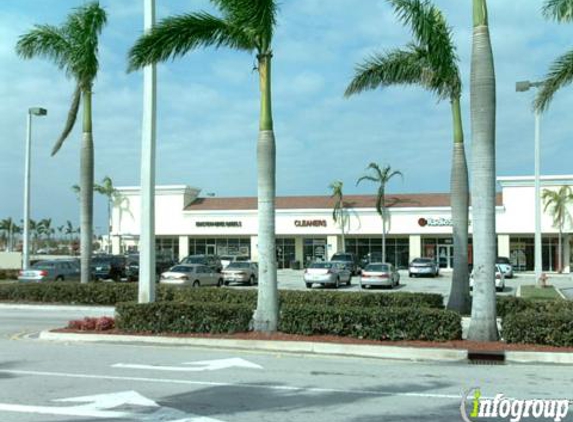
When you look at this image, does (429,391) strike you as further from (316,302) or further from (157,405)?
(316,302)

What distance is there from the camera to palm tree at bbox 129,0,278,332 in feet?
46.4

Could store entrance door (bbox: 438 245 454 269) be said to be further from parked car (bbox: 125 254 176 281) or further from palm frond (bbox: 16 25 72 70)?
palm frond (bbox: 16 25 72 70)

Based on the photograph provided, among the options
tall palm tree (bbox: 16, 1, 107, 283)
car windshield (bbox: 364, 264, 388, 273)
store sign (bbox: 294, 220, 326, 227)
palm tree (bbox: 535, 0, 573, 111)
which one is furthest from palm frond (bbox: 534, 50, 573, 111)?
store sign (bbox: 294, 220, 326, 227)

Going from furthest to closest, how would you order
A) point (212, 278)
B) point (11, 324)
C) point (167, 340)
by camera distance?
point (212, 278) → point (11, 324) → point (167, 340)

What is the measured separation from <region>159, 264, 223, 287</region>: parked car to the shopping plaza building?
22.4 metres

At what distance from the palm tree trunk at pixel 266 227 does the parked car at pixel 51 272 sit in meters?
21.0

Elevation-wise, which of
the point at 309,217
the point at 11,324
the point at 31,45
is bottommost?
the point at 11,324

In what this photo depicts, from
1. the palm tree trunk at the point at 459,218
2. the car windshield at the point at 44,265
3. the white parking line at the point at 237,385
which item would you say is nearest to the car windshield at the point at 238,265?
the car windshield at the point at 44,265

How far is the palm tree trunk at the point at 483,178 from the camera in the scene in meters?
13.1

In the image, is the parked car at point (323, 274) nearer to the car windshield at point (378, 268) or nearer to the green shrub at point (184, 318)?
the car windshield at point (378, 268)

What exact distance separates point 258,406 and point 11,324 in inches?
504

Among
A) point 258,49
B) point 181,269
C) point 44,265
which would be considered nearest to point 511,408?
point 258,49

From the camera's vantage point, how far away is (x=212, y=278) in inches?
1427

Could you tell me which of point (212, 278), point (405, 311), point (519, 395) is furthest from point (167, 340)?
point (212, 278)
